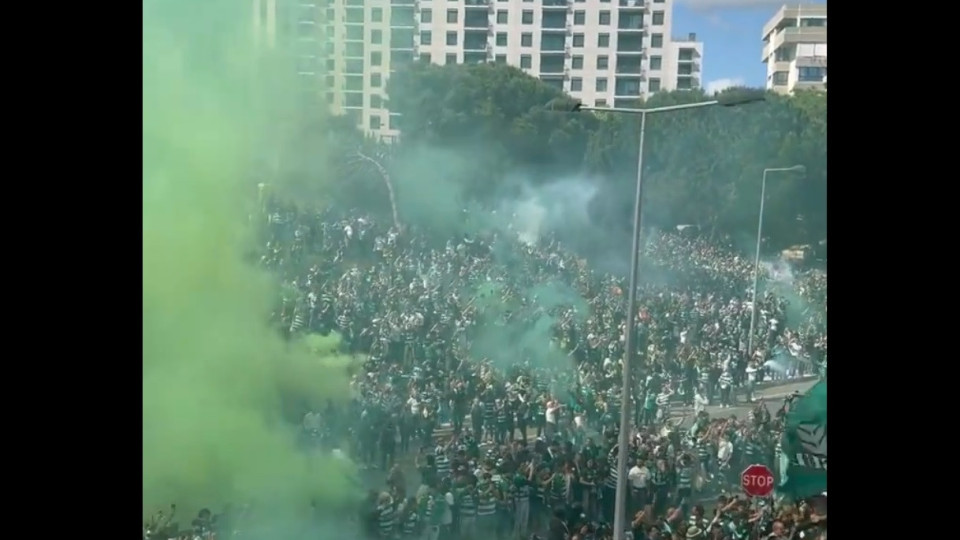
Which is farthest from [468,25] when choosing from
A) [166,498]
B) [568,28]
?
[166,498]

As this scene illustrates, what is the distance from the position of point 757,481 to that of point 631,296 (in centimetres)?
90

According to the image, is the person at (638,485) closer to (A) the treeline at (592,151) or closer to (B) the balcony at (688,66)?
(A) the treeline at (592,151)

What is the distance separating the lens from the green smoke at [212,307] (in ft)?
11.9

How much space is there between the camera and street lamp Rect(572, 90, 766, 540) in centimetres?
363

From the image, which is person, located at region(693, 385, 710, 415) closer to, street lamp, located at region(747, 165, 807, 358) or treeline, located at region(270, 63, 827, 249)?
street lamp, located at region(747, 165, 807, 358)

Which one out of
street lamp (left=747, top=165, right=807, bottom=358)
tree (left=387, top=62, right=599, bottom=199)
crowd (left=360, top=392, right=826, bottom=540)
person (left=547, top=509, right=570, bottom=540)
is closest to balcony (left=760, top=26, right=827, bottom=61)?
street lamp (left=747, top=165, right=807, bottom=358)

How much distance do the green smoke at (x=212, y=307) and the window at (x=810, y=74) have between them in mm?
2178

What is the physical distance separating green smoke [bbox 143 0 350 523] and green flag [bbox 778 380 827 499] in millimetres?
1790

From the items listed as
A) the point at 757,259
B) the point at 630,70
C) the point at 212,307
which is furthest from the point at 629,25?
the point at 212,307

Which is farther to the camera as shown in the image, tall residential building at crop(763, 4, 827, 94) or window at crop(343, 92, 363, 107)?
window at crop(343, 92, 363, 107)

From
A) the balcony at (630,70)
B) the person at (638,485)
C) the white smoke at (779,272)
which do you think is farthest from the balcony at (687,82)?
the person at (638,485)
